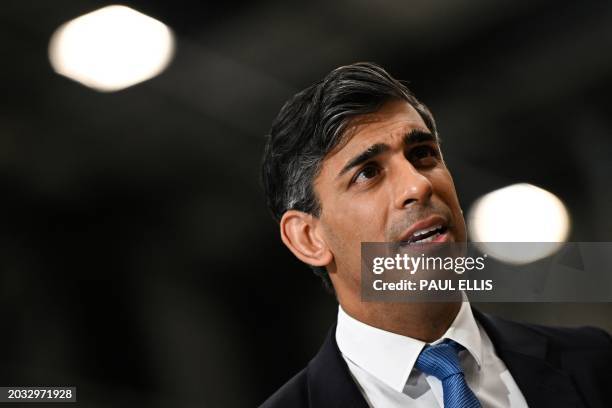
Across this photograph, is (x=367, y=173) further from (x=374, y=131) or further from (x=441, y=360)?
(x=441, y=360)

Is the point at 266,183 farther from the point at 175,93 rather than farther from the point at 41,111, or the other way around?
the point at 41,111

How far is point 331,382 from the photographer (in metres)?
0.95

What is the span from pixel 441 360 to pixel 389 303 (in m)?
0.11

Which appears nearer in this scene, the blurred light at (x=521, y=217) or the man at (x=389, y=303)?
the man at (x=389, y=303)

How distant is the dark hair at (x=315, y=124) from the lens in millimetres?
973

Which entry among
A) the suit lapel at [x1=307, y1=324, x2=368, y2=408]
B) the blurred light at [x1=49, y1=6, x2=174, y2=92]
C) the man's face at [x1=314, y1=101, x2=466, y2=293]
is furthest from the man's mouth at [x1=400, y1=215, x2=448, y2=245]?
the blurred light at [x1=49, y1=6, x2=174, y2=92]

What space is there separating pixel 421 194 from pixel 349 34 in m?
0.40

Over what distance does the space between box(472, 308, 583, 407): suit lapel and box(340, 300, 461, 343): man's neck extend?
7 cm

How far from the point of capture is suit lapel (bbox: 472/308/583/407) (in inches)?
35.4

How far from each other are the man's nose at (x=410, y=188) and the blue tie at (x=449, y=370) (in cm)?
22

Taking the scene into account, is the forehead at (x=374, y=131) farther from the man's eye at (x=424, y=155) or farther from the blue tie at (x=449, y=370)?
the blue tie at (x=449, y=370)

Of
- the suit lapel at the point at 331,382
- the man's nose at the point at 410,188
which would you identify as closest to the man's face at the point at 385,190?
the man's nose at the point at 410,188

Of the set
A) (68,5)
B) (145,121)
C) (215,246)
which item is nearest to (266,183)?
(215,246)

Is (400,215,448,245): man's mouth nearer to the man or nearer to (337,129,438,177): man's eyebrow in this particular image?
the man
